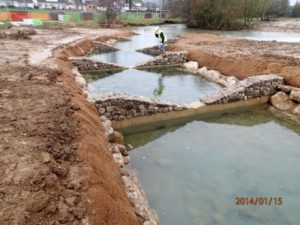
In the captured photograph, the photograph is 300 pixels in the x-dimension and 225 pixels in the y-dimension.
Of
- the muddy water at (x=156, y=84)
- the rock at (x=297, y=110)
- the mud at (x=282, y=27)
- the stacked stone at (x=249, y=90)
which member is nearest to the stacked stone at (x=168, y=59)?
the muddy water at (x=156, y=84)

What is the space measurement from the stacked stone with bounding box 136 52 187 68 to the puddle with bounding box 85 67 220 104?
951 mm

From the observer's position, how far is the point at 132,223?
375 cm

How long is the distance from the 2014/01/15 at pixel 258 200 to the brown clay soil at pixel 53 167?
2343 millimetres

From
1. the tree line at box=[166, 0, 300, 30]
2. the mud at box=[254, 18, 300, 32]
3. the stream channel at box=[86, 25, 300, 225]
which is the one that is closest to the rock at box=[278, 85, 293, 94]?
the stream channel at box=[86, 25, 300, 225]

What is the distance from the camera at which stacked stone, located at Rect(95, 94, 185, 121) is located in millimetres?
8203

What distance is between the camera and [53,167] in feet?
13.0

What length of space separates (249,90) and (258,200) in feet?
20.0

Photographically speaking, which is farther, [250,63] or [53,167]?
[250,63]

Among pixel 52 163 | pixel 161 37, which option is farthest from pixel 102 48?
pixel 52 163

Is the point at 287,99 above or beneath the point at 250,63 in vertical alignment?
beneath

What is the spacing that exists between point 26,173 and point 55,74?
20.2 feet

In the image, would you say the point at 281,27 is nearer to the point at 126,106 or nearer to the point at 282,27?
the point at 282,27
